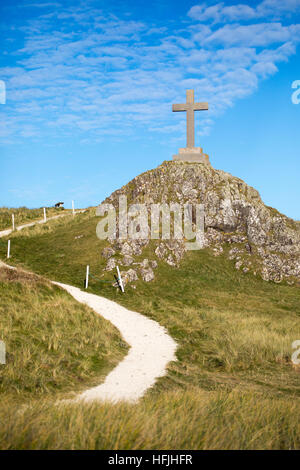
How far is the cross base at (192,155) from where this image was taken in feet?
112

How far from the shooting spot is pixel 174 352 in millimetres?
14016

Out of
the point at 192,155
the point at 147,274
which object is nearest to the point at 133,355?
the point at 147,274

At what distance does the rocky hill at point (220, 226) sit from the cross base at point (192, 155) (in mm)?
628

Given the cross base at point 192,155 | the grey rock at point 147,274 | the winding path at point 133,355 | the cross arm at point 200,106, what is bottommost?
the winding path at point 133,355

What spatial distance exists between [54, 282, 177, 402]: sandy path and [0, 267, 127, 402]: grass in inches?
21.6

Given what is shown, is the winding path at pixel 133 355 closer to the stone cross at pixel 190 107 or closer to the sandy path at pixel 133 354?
the sandy path at pixel 133 354

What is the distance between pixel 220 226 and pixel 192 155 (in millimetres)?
7733

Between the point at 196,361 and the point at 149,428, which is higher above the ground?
the point at 149,428

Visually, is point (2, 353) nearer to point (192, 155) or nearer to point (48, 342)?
point (48, 342)

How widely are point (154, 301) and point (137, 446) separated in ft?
59.6

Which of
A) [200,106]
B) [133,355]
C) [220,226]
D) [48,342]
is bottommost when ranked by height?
[133,355]

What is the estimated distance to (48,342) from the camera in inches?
504

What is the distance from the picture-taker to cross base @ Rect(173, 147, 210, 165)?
3409 cm

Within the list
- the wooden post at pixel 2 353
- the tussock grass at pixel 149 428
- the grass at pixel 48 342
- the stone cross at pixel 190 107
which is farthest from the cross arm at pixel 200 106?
the tussock grass at pixel 149 428
